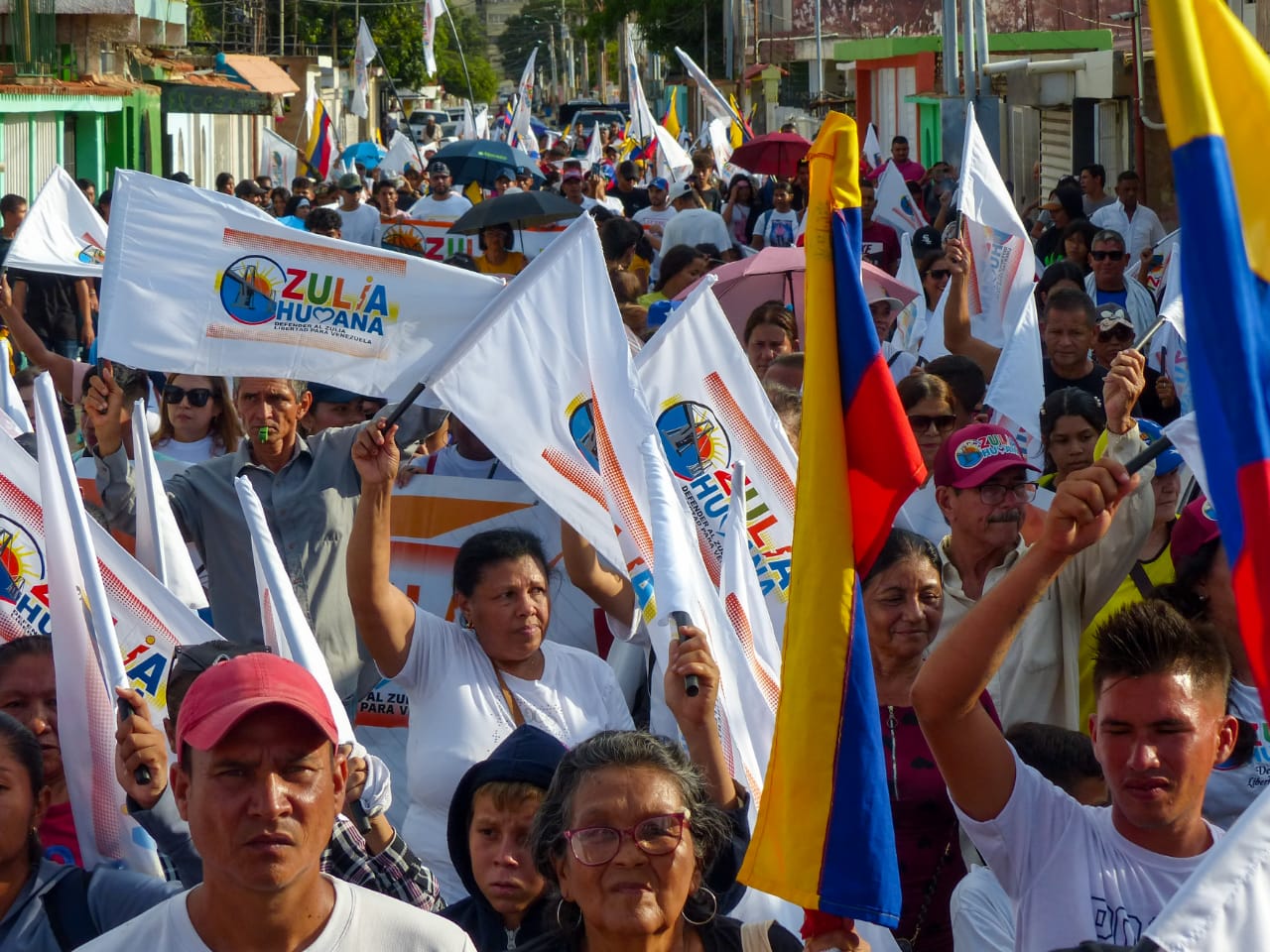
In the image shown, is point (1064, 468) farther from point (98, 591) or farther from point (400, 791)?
point (98, 591)

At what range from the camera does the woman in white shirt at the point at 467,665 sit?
4.43 meters

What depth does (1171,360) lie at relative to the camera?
7.56 m

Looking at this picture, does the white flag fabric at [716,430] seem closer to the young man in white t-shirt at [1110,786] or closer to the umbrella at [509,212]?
the young man in white t-shirt at [1110,786]

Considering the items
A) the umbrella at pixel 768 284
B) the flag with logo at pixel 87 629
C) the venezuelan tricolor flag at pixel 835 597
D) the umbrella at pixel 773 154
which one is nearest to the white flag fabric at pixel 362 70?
the umbrella at pixel 773 154

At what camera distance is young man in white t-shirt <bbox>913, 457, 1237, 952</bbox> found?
313 centimetres

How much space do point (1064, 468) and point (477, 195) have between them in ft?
50.4

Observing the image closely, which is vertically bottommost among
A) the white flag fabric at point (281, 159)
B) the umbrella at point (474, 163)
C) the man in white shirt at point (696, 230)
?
the man in white shirt at point (696, 230)

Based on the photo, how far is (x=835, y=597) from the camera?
3398mm

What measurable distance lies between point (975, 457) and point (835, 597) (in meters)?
1.59

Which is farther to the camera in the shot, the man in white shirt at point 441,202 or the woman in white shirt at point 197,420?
the man in white shirt at point 441,202

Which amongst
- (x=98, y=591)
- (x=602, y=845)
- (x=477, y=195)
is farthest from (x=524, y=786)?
(x=477, y=195)

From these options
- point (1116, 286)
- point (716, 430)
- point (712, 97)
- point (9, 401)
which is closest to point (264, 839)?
point (716, 430)

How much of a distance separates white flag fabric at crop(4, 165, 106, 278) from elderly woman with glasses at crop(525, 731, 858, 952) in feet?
17.9

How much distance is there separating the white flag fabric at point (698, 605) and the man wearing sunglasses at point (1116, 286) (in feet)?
18.4
